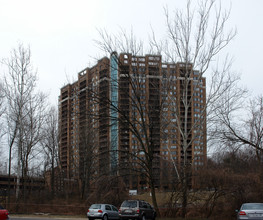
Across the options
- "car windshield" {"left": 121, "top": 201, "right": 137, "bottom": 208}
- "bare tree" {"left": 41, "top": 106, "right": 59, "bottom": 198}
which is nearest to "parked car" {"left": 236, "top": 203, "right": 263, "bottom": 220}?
"car windshield" {"left": 121, "top": 201, "right": 137, "bottom": 208}

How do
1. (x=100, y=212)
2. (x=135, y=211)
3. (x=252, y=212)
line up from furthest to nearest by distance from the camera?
(x=100, y=212)
(x=135, y=211)
(x=252, y=212)

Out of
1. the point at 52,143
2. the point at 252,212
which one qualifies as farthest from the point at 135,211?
the point at 52,143

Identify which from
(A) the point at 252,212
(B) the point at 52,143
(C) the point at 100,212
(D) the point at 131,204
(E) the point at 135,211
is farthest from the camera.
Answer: (B) the point at 52,143

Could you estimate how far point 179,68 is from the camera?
2622 cm

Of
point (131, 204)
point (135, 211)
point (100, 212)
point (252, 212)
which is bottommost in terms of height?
point (100, 212)

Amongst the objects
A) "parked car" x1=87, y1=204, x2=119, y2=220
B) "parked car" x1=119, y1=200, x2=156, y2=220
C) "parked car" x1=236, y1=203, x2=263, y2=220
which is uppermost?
"parked car" x1=236, y1=203, x2=263, y2=220

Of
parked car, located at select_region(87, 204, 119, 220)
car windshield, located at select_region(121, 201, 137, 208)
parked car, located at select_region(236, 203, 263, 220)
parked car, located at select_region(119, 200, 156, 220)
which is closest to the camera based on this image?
parked car, located at select_region(236, 203, 263, 220)

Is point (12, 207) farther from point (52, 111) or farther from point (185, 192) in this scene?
point (52, 111)

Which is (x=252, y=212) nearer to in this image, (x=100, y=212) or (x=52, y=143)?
(x=100, y=212)

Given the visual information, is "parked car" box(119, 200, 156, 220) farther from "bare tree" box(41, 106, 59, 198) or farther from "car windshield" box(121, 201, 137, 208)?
"bare tree" box(41, 106, 59, 198)

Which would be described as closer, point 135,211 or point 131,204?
point 135,211

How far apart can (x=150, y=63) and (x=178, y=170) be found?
875 cm

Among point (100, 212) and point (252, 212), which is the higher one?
point (252, 212)

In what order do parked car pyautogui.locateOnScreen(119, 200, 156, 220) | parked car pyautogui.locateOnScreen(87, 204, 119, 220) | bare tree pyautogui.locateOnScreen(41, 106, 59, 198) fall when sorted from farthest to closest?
1. bare tree pyautogui.locateOnScreen(41, 106, 59, 198)
2. parked car pyautogui.locateOnScreen(87, 204, 119, 220)
3. parked car pyautogui.locateOnScreen(119, 200, 156, 220)
